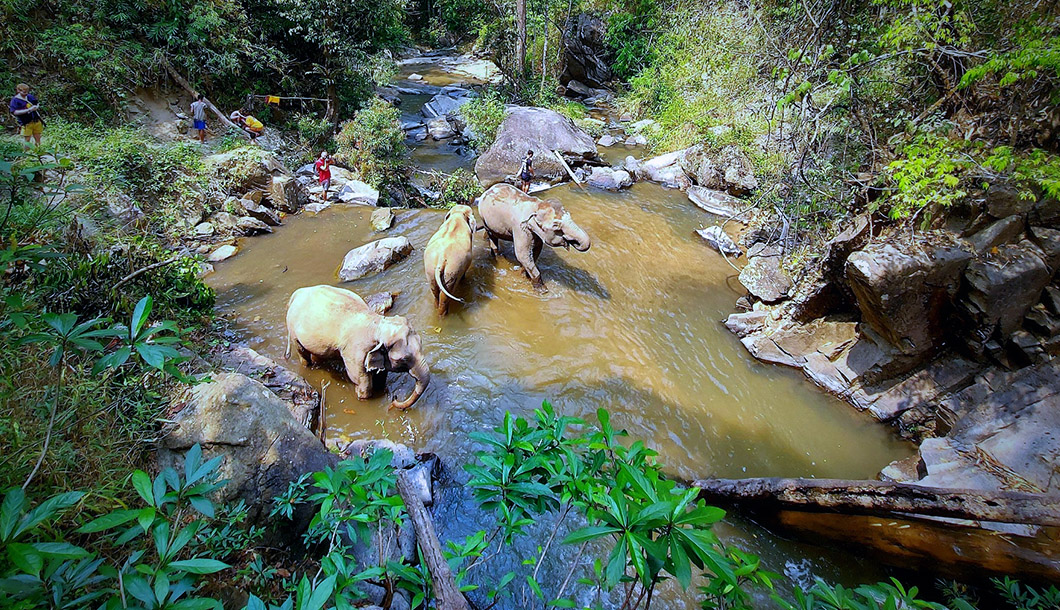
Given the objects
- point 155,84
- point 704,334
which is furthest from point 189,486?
point 155,84

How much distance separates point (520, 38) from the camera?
2019cm

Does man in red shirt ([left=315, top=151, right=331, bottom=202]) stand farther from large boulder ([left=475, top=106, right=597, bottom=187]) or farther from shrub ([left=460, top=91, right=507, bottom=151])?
shrub ([left=460, top=91, right=507, bottom=151])

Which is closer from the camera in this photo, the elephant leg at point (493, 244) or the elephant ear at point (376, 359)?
the elephant ear at point (376, 359)

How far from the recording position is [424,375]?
17.1ft

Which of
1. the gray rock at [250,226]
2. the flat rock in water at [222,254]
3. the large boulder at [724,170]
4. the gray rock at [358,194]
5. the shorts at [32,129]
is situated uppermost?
the large boulder at [724,170]

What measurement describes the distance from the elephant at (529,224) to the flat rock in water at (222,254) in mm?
5087

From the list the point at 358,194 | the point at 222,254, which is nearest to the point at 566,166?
the point at 358,194

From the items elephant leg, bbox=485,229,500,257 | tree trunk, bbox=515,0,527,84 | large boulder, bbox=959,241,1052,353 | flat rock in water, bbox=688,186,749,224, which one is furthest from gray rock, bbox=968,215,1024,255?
tree trunk, bbox=515,0,527,84

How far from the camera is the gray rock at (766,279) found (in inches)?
309

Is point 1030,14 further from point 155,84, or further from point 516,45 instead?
point 516,45

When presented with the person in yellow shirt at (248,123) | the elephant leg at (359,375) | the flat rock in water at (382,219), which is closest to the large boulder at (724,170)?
the flat rock in water at (382,219)

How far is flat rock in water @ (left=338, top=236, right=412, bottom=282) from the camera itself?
7.81 meters

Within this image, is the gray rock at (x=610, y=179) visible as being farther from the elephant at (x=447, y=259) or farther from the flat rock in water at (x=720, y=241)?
the elephant at (x=447, y=259)

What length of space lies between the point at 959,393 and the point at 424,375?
7.15 m
